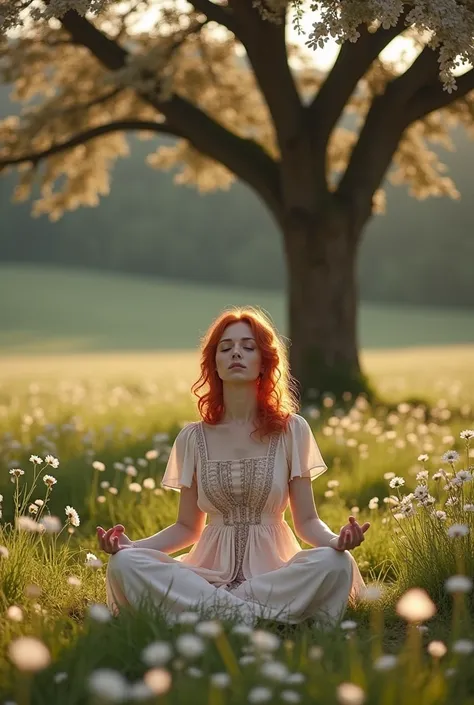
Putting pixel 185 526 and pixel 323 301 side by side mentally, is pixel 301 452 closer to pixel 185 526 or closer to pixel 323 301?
pixel 185 526

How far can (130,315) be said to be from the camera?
1807 inches

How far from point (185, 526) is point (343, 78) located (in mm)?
7611

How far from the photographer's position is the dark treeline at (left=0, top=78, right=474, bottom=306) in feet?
191

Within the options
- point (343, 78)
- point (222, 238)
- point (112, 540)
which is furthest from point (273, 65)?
point (222, 238)

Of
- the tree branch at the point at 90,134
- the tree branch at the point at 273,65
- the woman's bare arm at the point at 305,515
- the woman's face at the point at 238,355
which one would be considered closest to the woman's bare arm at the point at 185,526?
the woman's bare arm at the point at 305,515

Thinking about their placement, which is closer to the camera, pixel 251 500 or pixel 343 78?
pixel 251 500

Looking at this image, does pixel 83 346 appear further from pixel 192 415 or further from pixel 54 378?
pixel 192 415

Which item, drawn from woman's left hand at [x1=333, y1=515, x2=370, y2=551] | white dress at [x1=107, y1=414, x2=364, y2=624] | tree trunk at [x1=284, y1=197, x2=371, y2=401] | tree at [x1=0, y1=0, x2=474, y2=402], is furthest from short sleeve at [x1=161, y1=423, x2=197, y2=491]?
tree trunk at [x1=284, y1=197, x2=371, y2=401]

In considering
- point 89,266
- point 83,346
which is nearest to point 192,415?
point 83,346

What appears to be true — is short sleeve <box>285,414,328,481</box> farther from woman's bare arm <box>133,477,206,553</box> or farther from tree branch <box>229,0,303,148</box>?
tree branch <box>229,0,303,148</box>

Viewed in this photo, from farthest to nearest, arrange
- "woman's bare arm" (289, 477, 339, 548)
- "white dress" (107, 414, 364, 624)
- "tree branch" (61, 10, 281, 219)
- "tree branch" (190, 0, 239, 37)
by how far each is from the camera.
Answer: "tree branch" (61, 10, 281, 219)
"tree branch" (190, 0, 239, 37)
"woman's bare arm" (289, 477, 339, 548)
"white dress" (107, 414, 364, 624)

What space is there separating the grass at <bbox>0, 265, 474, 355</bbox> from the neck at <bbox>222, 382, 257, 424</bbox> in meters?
26.1

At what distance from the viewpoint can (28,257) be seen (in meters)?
64.6

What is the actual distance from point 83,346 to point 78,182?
848 inches
